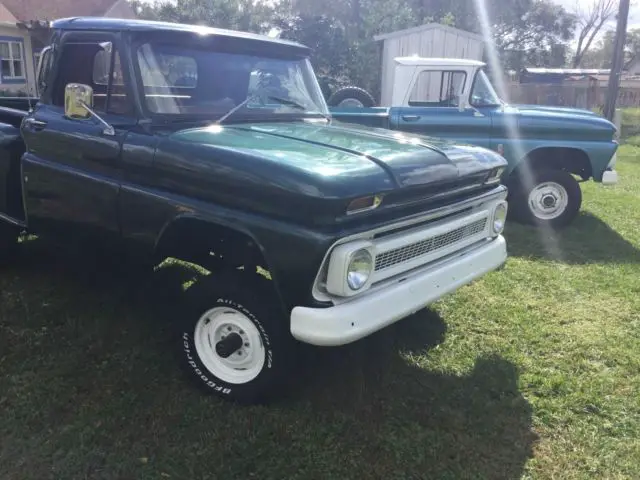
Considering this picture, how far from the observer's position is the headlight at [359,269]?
279cm

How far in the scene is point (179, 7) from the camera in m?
28.5

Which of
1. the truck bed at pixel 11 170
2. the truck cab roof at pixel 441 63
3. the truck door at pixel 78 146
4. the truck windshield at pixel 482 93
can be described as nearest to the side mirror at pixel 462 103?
the truck windshield at pixel 482 93

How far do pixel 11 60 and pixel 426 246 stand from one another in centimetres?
2245

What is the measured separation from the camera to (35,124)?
3.89 metres

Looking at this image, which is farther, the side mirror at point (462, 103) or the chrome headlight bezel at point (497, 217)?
the side mirror at point (462, 103)

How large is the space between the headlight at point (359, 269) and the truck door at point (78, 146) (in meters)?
1.49

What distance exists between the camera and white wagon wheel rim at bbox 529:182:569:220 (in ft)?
23.7

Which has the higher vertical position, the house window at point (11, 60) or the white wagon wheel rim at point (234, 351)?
the house window at point (11, 60)

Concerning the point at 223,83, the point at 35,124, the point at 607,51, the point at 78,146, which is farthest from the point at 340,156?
the point at 607,51

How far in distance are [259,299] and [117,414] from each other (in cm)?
94

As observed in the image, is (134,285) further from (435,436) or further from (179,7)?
(179,7)

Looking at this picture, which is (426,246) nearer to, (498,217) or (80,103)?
(498,217)

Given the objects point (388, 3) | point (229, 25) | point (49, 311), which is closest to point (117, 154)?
point (49, 311)

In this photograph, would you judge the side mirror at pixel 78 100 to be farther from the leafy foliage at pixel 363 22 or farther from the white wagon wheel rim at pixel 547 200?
the white wagon wheel rim at pixel 547 200
